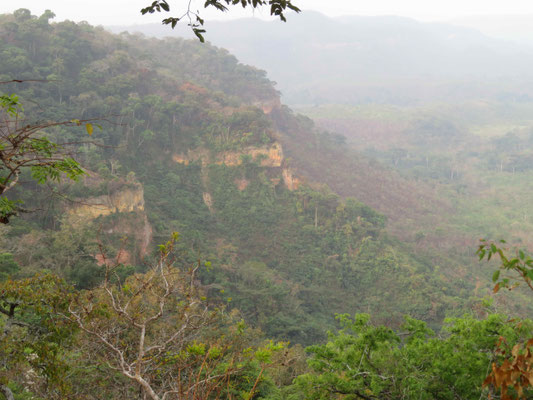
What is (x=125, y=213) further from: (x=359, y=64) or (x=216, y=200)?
(x=359, y=64)

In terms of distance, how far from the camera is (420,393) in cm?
552

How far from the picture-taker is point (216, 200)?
3228 centimetres

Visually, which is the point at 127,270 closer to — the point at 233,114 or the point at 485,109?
the point at 233,114

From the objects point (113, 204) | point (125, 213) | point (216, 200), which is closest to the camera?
point (113, 204)

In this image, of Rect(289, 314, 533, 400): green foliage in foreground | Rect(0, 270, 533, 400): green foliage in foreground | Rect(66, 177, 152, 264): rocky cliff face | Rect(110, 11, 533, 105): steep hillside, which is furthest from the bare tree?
Rect(110, 11, 533, 105): steep hillside

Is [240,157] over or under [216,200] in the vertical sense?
over

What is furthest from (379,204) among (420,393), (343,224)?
(420,393)

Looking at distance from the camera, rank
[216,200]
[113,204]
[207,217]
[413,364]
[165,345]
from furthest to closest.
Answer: [216,200]
[207,217]
[113,204]
[413,364]
[165,345]

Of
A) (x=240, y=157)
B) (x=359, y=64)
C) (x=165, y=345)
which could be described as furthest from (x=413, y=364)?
(x=359, y=64)

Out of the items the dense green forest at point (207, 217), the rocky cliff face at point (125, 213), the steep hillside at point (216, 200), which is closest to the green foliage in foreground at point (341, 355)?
the dense green forest at point (207, 217)

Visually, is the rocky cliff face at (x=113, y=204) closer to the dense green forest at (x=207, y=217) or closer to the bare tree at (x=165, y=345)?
the dense green forest at (x=207, y=217)

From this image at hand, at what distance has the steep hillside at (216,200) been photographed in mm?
22391

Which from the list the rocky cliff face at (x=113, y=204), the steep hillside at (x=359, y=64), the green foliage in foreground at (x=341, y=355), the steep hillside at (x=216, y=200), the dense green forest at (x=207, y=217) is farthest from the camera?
the steep hillside at (x=359, y=64)

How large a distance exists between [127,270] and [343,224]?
19.8 metres
